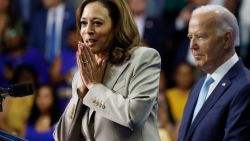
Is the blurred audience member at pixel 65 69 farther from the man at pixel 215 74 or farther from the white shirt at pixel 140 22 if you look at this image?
the man at pixel 215 74

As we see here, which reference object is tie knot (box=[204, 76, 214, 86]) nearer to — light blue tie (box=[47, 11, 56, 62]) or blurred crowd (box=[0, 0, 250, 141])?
blurred crowd (box=[0, 0, 250, 141])

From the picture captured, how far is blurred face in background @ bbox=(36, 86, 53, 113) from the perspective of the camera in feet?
23.0

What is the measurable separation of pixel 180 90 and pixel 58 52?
1466 mm

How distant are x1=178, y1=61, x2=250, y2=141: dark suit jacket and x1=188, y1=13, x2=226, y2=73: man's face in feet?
0.28

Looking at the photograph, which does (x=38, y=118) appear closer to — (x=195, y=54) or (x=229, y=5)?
(x=229, y=5)

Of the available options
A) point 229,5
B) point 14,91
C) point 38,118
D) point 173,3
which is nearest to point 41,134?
point 38,118

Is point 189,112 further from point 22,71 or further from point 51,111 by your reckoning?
point 22,71

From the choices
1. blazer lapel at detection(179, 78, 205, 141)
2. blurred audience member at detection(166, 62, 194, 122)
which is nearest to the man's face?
blazer lapel at detection(179, 78, 205, 141)

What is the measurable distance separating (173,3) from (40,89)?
172 cm

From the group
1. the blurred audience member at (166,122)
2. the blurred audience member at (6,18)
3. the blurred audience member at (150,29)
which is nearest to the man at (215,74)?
the blurred audience member at (166,122)

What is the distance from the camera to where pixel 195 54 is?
3031 millimetres

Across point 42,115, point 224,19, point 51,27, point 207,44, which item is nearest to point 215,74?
point 207,44

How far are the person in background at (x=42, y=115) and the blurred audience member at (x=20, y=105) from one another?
7cm

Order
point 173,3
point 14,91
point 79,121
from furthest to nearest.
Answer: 1. point 173,3
2. point 79,121
3. point 14,91
